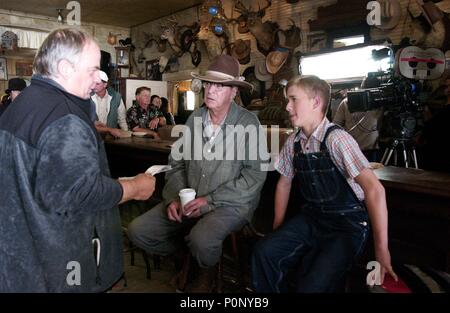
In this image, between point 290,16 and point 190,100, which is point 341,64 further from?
point 190,100

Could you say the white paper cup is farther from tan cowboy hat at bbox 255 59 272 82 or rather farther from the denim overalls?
tan cowboy hat at bbox 255 59 272 82

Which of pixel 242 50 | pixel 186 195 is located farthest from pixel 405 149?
pixel 242 50

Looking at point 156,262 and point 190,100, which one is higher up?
point 190,100

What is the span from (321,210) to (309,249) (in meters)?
0.21

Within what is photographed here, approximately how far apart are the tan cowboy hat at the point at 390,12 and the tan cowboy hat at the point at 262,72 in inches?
89.7

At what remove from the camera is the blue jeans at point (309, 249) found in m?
1.75

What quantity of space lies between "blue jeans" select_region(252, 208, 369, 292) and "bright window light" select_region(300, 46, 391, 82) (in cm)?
387

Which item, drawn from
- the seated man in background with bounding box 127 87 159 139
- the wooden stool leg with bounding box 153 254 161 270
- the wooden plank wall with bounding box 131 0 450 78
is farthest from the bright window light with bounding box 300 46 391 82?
the wooden stool leg with bounding box 153 254 161 270

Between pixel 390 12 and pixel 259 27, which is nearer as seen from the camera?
pixel 390 12

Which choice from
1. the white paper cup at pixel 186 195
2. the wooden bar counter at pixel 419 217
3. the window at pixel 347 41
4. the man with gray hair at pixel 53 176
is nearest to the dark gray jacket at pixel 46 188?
the man with gray hair at pixel 53 176

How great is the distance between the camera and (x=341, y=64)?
578 cm

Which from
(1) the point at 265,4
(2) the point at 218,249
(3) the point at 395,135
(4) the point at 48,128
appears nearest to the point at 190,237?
(2) the point at 218,249

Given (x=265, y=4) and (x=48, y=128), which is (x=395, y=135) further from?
(x=265, y=4)

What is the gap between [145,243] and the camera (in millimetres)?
2498
